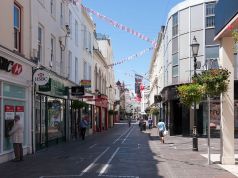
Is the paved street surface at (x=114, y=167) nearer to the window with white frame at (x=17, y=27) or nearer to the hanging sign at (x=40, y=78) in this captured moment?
the hanging sign at (x=40, y=78)

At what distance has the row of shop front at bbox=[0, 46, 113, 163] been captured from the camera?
17734mm

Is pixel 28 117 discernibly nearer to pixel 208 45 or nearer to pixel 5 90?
pixel 5 90

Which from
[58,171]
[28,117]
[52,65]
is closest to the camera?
[58,171]

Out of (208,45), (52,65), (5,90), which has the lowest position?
(5,90)

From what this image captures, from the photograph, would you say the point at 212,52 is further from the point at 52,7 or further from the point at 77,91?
the point at 52,7

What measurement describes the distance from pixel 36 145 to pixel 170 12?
21.4 m

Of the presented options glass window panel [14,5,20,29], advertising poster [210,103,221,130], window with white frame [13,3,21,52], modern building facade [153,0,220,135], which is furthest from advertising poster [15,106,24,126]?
advertising poster [210,103,221,130]

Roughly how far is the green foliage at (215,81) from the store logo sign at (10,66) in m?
6.83

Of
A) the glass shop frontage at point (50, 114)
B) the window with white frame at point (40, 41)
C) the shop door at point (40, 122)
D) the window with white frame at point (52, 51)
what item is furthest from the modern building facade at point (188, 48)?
the shop door at point (40, 122)

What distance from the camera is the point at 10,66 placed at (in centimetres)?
1794

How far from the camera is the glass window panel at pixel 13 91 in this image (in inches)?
709

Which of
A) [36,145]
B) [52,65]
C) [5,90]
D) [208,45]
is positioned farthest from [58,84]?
[208,45]

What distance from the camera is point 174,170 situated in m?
14.8

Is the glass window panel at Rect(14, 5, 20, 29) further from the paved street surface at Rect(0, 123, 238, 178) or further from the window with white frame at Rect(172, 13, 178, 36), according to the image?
the window with white frame at Rect(172, 13, 178, 36)
